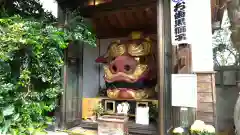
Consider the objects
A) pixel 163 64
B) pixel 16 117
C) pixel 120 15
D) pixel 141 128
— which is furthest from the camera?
pixel 120 15

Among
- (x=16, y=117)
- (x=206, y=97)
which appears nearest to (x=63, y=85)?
(x=16, y=117)

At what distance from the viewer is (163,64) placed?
212 cm

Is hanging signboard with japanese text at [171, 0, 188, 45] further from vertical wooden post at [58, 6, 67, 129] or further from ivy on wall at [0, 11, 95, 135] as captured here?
vertical wooden post at [58, 6, 67, 129]

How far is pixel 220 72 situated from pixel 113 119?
1.57m

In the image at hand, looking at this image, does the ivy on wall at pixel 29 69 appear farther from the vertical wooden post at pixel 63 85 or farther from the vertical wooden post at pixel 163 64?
the vertical wooden post at pixel 163 64

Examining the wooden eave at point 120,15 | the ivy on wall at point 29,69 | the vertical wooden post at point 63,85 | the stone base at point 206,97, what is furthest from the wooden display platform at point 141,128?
the wooden eave at point 120,15

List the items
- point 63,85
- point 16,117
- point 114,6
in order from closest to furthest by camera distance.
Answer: point 16,117 → point 114,6 → point 63,85

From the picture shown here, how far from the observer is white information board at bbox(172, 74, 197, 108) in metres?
1.97

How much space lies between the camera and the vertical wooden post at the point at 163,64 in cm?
208

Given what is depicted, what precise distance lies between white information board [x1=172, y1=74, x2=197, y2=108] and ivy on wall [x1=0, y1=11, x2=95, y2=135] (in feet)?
4.28

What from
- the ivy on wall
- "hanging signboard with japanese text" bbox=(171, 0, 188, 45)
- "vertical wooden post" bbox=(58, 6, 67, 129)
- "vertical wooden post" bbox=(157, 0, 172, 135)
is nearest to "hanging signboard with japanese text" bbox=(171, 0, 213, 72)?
"hanging signboard with japanese text" bbox=(171, 0, 188, 45)

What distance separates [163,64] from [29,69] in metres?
1.75

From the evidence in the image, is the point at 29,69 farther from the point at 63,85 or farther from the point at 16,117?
the point at 16,117

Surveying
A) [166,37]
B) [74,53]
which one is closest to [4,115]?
[74,53]
